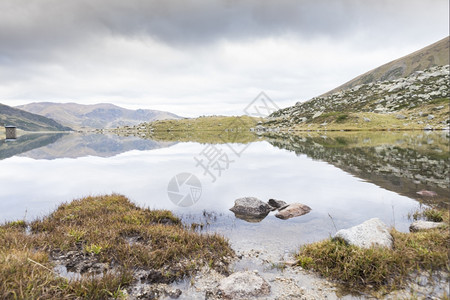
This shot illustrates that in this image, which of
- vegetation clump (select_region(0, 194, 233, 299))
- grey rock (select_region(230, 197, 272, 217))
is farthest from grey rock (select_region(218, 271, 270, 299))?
grey rock (select_region(230, 197, 272, 217))

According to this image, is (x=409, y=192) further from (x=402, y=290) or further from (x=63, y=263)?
(x=63, y=263)

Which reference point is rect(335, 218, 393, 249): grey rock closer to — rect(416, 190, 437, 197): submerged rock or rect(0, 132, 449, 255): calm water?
rect(0, 132, 449, 255): calm water

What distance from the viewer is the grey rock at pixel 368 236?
357 inches

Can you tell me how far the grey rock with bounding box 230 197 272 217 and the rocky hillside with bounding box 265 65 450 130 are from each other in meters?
106

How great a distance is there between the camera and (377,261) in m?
8.03

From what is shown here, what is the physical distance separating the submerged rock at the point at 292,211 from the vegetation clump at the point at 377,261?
16.1ft

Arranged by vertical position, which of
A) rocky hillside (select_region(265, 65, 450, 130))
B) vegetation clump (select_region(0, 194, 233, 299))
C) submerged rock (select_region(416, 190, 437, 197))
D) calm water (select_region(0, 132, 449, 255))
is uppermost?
rocky hillside (select_region(265, 65, 450, 130))

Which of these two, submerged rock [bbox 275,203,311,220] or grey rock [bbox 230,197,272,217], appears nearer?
submerged rock [bbox 275,203,311,220]

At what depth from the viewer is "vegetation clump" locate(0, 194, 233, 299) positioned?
6.63 metres

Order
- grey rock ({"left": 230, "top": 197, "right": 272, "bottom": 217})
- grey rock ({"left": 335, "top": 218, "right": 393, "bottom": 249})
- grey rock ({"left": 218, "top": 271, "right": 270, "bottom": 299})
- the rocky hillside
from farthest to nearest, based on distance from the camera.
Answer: the rocky hillside < grey rock ({"left": 230, "top": 197, "right": 272, "bottom": 217}) < grey rock ({"left": 335, "top": 218, "right": 393, "bottom": 249}) < grey rock ({"left": 218, "top": 271, "right": 270, "bottom": 299})

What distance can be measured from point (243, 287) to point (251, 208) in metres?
8.07

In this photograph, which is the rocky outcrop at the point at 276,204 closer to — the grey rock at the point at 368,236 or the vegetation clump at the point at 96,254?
the grey rock at the point at 368,236

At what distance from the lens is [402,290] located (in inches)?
279

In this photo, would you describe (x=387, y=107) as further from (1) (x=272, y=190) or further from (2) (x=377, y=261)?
(2) (x=377, y=261)
